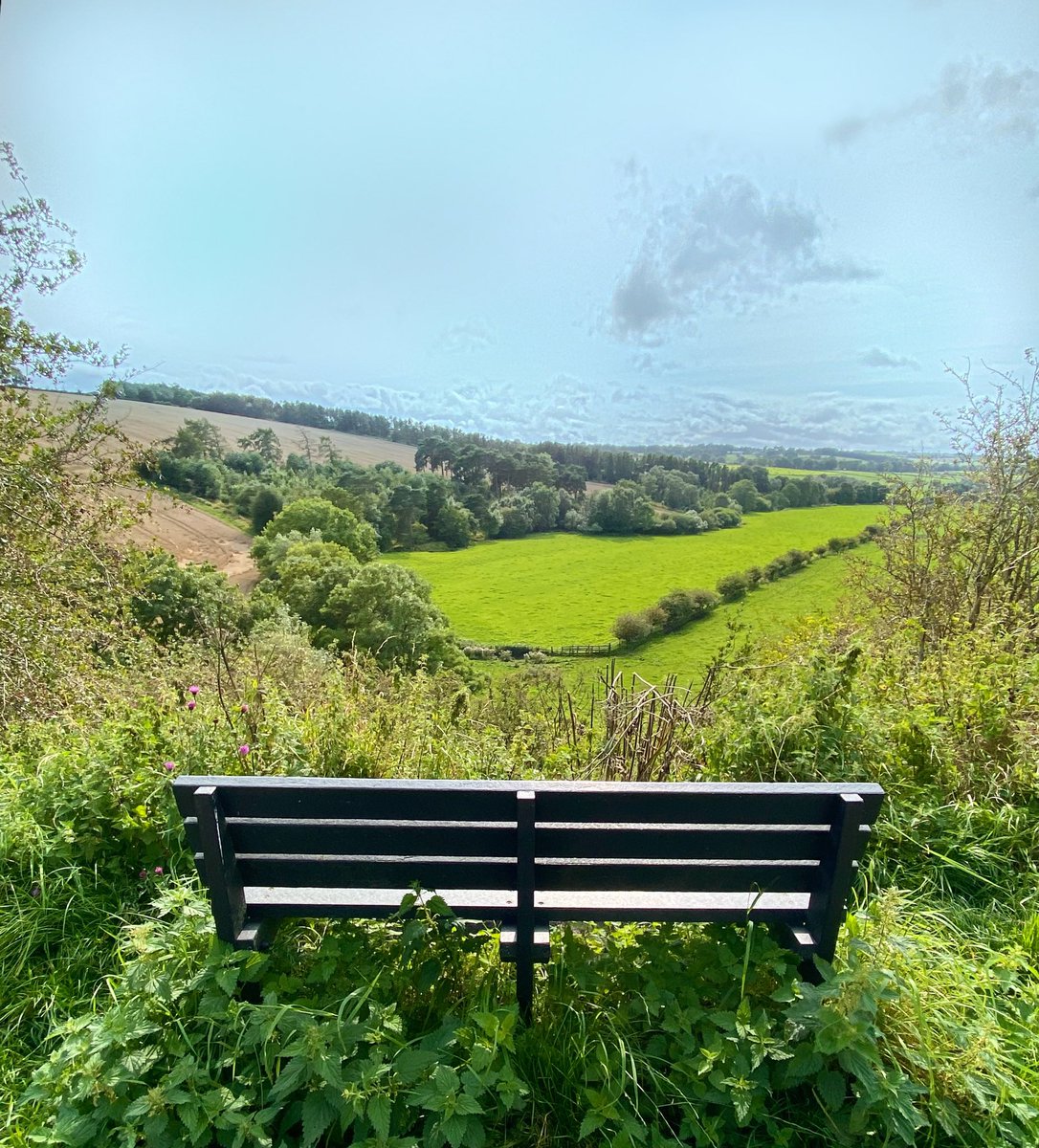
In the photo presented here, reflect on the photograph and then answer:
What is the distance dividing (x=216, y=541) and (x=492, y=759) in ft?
112

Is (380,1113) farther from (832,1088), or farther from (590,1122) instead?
(832,1088)

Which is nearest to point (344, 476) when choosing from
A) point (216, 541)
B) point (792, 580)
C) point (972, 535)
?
point (216, 541)

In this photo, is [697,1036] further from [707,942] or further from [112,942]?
[112,942]

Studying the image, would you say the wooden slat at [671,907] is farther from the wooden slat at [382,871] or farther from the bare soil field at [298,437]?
the bare soil field at [298,437]

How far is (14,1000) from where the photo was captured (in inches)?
75.7

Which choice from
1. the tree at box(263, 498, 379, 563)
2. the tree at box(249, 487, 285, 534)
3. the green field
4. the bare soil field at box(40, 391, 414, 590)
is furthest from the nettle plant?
the tree at box(249, 487, 285, 534)

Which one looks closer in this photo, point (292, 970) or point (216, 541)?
point (292, 970)

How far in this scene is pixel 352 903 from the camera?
1.70 m

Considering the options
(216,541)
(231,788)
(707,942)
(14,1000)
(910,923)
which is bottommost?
(216,541)

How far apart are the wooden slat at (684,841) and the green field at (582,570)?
3637cm

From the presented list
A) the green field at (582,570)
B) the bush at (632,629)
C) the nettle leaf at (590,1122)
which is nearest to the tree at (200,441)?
the green field at (582,570)

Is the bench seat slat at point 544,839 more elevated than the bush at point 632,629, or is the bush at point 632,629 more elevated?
the bench seat slat at point 544,839

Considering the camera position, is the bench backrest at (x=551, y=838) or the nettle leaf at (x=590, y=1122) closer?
the nettle leaf at (x=590, y=1122)

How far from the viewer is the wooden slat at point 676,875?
1585mm
